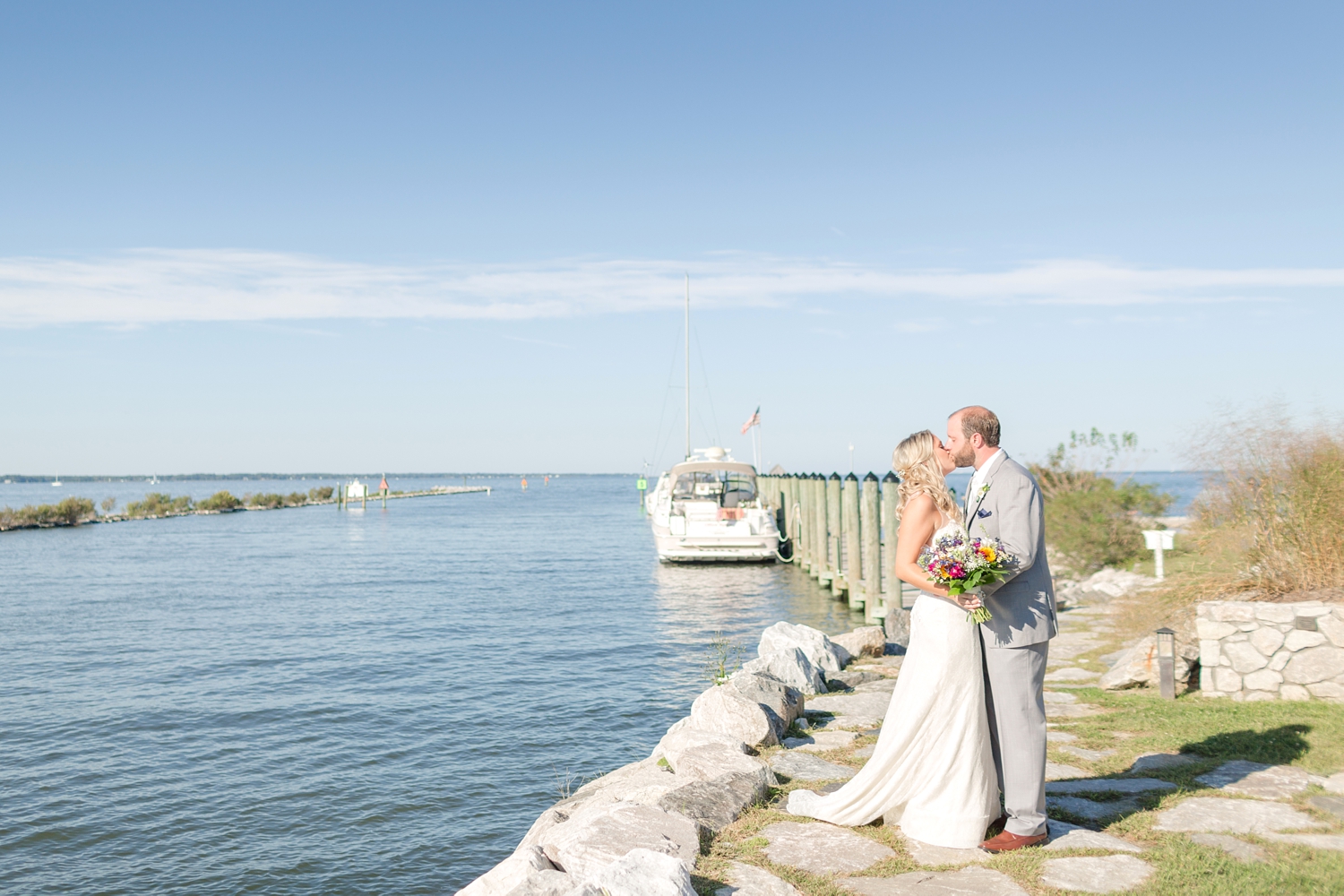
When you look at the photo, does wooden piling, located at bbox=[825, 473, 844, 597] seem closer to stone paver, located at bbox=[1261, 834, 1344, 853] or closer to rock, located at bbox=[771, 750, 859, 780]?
rock, located at bbox=[771, 750, 859, 780]

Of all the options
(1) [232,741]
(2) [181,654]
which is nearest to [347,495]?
(2) [181,654]

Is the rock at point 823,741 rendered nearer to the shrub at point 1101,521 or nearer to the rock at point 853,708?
the rock at point 853,708

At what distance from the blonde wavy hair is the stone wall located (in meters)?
4.13

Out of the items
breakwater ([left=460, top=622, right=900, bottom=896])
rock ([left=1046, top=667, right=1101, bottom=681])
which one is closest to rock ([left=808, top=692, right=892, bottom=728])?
breakwater ([left=460, top=622, right=900, bottom=896])

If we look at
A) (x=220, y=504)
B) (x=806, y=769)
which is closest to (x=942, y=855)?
(x=806, y=769)

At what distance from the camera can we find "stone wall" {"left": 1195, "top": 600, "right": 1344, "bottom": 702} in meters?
6.99

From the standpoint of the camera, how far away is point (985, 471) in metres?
4.55

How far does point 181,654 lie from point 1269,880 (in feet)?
50.3

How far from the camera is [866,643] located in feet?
35.4

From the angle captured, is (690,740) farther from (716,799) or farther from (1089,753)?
(1089,753)

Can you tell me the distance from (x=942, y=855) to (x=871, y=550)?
40.7 ft

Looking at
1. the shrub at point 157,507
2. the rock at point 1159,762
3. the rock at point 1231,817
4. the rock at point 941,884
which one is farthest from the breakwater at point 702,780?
the shrub at point 157,507

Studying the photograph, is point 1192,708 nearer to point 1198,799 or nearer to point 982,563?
point 1198,799

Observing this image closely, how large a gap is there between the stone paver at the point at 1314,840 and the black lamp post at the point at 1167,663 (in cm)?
301
